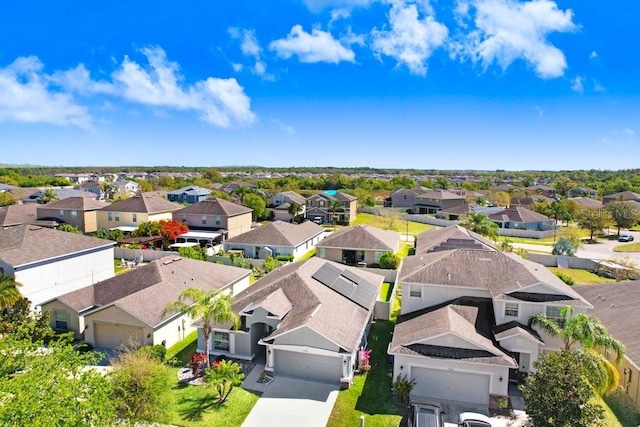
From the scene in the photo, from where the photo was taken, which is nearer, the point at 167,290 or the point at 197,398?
the point at 197,398

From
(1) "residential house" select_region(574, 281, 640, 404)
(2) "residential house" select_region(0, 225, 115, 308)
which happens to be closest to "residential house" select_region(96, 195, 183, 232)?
(2) "residential house" select_region(0, 225, 115, 308)

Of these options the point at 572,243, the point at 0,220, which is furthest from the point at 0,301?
the point at 572,243

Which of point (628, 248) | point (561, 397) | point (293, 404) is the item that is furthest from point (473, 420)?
point (628, 248)

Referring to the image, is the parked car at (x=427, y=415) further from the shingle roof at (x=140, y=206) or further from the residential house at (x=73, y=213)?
the residential house at (x=73, y=213)

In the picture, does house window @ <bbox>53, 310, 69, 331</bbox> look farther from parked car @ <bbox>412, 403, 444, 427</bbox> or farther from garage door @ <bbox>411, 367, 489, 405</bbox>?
parked car @ <bbox>412, 403, 444, 427</bbox>

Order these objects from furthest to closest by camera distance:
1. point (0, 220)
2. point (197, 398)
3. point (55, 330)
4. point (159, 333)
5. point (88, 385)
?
1. point (0, 220)
2. point (55, 330)
3. point (159, 333)
4. point (197, 398)
5. point (88, 385)

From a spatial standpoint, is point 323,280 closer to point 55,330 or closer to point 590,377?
point 590,377

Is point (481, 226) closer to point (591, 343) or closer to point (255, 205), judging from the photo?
point (591, 343)
